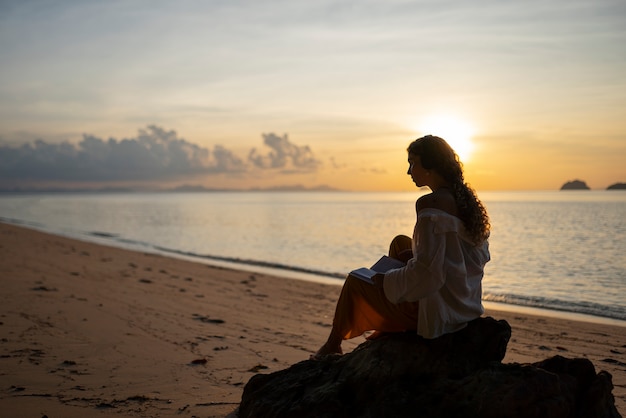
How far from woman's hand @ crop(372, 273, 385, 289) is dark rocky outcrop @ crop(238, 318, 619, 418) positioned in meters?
0.43

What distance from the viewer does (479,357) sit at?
15.1 ft

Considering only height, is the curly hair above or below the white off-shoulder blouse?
above

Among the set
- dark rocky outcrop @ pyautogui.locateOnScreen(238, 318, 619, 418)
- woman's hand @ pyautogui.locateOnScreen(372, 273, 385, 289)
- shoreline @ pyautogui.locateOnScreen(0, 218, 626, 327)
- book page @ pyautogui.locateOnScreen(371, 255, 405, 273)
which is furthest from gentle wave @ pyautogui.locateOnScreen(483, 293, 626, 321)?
woman's hand @ pyautogui.locateOnScreen(372, 273, 385, 289)

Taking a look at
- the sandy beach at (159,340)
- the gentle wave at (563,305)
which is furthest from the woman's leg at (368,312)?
the gentle wave at (563,305)

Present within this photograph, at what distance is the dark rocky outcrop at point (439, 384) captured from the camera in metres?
4.04

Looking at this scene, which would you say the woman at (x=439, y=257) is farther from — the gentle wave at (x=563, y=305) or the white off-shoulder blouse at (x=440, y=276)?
the gentle wave at (x=563, y=305)

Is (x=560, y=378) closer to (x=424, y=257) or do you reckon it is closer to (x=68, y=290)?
(x=424, y=257)

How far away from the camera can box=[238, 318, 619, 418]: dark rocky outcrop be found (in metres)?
4.04

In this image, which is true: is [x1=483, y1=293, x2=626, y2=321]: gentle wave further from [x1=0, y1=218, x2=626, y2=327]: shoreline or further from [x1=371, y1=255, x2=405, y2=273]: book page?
[x1=371, y1=255, x2=405, y2=273]: book page

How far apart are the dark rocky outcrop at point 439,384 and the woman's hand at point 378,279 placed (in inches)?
17.0

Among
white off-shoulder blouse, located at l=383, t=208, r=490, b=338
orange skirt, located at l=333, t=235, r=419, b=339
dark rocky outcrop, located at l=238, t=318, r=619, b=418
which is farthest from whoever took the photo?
orange skirt, located at l=333, t=235, r=419, b=339

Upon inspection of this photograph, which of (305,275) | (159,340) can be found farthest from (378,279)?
(305,275)

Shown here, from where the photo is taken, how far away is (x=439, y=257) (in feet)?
14.3

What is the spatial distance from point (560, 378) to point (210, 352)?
16.5 feet
